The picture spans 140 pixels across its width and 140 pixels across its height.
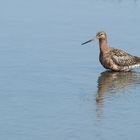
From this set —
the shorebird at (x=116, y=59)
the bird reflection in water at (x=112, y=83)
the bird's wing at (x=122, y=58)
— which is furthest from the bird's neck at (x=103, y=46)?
the bird reflection in water at (x=112, y=83)

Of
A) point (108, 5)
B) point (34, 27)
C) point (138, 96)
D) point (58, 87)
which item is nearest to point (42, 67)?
point (58, 87)

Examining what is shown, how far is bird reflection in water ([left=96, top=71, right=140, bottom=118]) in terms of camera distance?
11.4 meters

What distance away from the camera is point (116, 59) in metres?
14.4

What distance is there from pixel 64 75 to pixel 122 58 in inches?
73.8

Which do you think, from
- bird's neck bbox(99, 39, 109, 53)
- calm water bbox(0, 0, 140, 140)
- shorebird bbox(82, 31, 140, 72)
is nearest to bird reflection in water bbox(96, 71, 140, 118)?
calm water bbox(0, 0, 140, 140)

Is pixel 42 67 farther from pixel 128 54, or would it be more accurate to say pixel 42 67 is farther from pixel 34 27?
pixel 34 27

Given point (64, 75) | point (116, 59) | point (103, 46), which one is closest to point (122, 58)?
point (116, 59)

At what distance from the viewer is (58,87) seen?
39.2 feet

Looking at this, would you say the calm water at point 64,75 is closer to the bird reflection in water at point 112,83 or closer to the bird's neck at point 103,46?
the bird reflection in water at point 112,83

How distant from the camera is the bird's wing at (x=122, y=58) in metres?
14.3

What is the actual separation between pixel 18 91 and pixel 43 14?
7.63m

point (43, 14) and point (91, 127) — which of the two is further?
point (43, 14)

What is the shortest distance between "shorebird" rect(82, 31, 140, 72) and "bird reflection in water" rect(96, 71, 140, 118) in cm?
14

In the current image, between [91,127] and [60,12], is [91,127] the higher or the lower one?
the lower one
